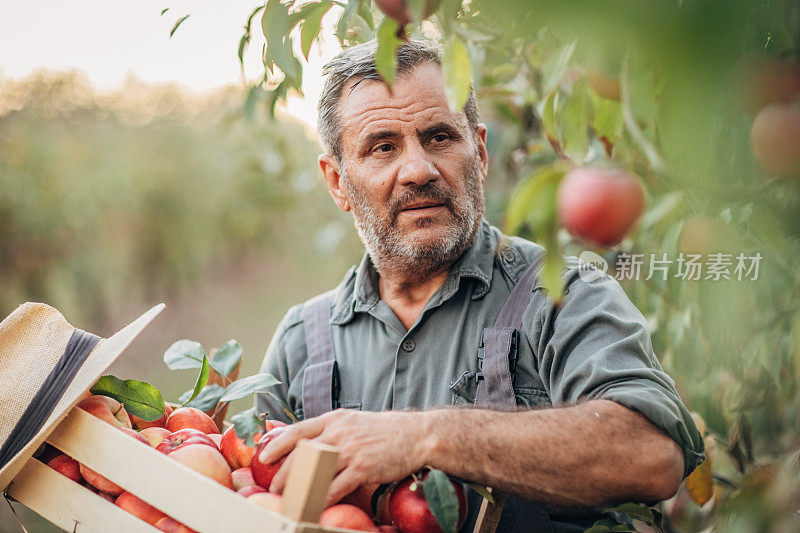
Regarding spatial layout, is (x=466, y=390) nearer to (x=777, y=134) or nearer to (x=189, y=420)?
(x=189, y=420)

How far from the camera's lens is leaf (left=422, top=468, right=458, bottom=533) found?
3.22 feet

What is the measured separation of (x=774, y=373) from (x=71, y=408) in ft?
4.37

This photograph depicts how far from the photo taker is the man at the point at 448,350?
3.63 feet

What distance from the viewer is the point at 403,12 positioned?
78cm

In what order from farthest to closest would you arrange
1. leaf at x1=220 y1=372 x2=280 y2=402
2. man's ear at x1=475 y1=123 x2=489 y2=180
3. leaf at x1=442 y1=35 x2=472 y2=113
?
man's ear at x1=475 y1=123 x2=489 y2=180 < leaf at x1=220 y1=372 x2=280 y2=402 < leaf at x1=442 y1=35 x2=472 y2=113

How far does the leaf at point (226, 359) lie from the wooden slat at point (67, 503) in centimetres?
41

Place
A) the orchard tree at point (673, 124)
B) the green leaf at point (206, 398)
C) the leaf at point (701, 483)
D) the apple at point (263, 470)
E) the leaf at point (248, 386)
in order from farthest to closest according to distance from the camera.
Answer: the leaf at point (701, 483) → the green leaf at point (206, 398) → the leaf at point (248, 386) → the apple at point (263, 470) → the orchard tree at point (673, 124)

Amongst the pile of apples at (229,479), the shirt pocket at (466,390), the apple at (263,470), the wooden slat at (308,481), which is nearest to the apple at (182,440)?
the pile of apples at (229,479)

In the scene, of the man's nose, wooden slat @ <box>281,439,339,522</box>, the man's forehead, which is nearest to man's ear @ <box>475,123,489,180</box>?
the man's forehead

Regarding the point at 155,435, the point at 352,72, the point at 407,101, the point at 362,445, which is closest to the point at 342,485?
the point at 362,445

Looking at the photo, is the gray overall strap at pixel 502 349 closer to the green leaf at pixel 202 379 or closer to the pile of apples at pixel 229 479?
the pile of apples at pixel 229 479

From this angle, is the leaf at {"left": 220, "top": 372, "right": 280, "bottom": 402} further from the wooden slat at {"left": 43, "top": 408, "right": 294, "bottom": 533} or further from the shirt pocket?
the shirt pocket

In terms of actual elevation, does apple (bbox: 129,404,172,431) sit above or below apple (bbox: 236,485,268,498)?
above

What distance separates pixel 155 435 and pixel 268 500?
375 millimetres
